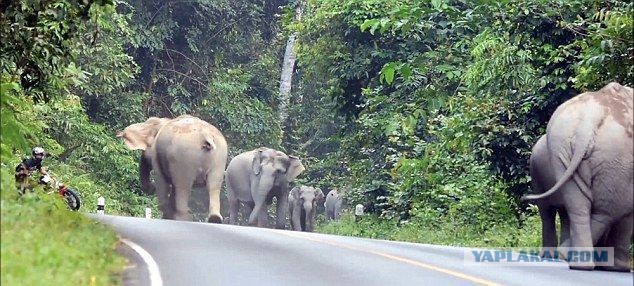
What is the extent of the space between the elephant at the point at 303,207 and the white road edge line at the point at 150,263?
81.6 ft

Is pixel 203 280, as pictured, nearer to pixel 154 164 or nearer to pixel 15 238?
pixel 15 238

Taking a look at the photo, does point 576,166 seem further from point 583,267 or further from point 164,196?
point 164,196

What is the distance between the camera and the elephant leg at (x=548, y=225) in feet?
55.7

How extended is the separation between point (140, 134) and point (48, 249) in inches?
890

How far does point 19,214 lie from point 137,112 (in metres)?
29.8

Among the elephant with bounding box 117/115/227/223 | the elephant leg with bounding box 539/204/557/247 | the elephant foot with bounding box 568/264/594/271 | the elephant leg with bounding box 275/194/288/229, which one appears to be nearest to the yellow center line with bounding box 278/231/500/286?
the elephant foot with bounding box 568/264/594/271

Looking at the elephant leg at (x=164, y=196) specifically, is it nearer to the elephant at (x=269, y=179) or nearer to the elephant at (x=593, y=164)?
the elephant at (x=269, y=179)

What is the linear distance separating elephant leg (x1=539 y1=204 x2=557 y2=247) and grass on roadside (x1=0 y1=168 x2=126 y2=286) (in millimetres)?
5377

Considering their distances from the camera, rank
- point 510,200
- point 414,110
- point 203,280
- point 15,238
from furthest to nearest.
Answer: point 510,200, point 414,110, point 203,280, point 15,238

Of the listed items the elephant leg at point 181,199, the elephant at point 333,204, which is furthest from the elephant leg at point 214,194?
the elephant at point 333,204

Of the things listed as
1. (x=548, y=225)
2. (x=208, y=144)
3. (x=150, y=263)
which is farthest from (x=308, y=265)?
(x=208, y=144)

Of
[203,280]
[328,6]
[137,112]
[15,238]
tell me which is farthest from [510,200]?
[137,112]

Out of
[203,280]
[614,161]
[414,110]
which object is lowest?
[203,280]

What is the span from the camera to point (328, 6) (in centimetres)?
3428
